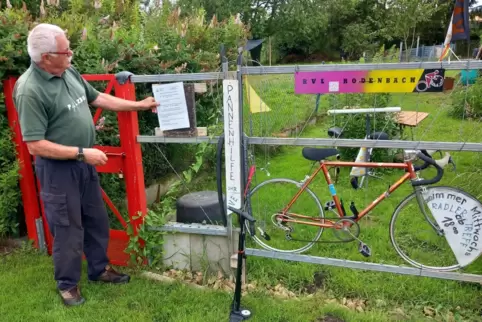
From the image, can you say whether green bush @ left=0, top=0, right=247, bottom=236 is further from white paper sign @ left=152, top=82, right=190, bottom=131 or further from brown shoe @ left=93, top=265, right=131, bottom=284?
brown shoe @ left=93, top=265, right=131, bottom=284

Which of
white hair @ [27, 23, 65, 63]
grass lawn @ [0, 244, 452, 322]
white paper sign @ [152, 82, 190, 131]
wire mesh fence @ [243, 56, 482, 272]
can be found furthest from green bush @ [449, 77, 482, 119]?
white hair @ [27, 23, 65, 63]

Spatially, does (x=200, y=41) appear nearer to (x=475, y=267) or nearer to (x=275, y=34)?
(x=475, y=267)

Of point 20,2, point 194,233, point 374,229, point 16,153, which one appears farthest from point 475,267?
point 20,2

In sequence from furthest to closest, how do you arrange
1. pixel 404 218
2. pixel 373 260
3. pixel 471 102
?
pixel 471 102
pixel 373 260
pixel 404 218

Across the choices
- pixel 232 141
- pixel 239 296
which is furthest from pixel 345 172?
pixel 239 296

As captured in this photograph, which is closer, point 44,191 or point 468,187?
point 44,191

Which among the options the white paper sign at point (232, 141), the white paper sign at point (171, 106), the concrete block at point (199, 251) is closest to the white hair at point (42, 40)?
the white paper sign at point (171, 106)

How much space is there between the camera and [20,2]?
20.2ft

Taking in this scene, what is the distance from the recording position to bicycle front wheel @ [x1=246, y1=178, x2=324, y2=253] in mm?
3510

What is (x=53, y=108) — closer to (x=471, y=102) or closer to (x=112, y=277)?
(x=112, y=277)

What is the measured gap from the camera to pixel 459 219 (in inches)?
112

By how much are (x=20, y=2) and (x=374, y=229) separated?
5921 millimetres

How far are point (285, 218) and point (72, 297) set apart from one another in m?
1.83

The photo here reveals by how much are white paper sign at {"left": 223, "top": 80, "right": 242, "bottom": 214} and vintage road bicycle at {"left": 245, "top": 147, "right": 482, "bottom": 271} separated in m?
0.16
